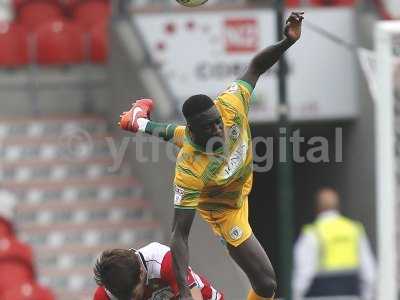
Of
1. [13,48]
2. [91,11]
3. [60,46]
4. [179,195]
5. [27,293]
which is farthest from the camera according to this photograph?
[91,11]

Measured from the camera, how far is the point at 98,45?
54.2ft

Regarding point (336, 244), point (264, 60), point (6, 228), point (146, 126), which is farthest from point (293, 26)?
point (6, 228)

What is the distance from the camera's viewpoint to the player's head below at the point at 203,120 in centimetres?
847

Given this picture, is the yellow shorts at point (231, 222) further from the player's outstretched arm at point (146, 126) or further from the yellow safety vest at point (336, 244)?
the yellow safety vest at point (336, 244)

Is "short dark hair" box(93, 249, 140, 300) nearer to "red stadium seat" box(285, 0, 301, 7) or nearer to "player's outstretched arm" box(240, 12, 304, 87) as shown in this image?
"player's outstretched arm" box(240, 12, 304, 87)

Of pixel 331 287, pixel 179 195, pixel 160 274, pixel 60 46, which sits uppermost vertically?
pixel 60 46

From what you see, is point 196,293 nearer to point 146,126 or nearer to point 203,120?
point 203,120

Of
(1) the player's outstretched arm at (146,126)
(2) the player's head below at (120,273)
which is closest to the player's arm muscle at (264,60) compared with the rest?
(1) the player's outstretched arm at (146,126)

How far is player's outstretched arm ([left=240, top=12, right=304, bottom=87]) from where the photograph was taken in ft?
28.9

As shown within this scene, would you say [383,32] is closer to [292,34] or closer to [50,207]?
[292,34]

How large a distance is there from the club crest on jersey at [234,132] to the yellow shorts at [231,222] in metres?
0.67

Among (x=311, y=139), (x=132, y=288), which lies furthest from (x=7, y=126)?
(x=132, y=288)

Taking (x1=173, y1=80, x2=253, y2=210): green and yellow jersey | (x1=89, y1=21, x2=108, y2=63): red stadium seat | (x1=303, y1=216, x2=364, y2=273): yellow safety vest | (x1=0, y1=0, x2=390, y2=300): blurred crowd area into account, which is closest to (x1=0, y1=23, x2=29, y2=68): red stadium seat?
(x1=0, y1=0, x2=390, y2=300): blurred crowd area

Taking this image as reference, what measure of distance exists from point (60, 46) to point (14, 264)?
11.3 ft
